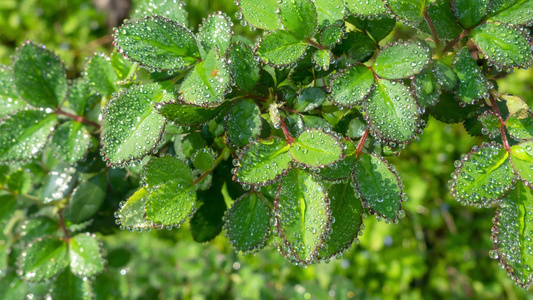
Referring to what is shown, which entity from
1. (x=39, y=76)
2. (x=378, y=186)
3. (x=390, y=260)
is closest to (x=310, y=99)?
(x=378, y=186)

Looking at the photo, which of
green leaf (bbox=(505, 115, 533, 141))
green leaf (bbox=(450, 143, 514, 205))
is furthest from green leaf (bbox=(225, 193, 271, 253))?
green leaf (bbox=(505, 115, 533, 141))

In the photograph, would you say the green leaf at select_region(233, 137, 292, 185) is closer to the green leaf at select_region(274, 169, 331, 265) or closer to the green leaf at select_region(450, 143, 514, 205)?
the green leaf at select_region(274, 169, 331, 265)

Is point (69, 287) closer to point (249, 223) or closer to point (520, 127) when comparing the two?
point (249, 223)

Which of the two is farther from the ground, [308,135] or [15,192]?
[308,135]

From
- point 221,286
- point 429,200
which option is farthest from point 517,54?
point 429,200

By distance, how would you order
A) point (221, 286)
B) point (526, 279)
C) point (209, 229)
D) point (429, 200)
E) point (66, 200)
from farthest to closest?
1. point (429, 200)
2. point (221, 286)
3. point (66, 200)
4. point (209, 229)
5. point (526, 279)

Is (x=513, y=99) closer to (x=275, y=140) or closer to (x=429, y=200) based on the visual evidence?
(x=275, y=140)

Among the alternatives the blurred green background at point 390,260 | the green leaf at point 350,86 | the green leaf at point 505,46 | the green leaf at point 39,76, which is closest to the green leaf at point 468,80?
the green leaf at point 505,46
